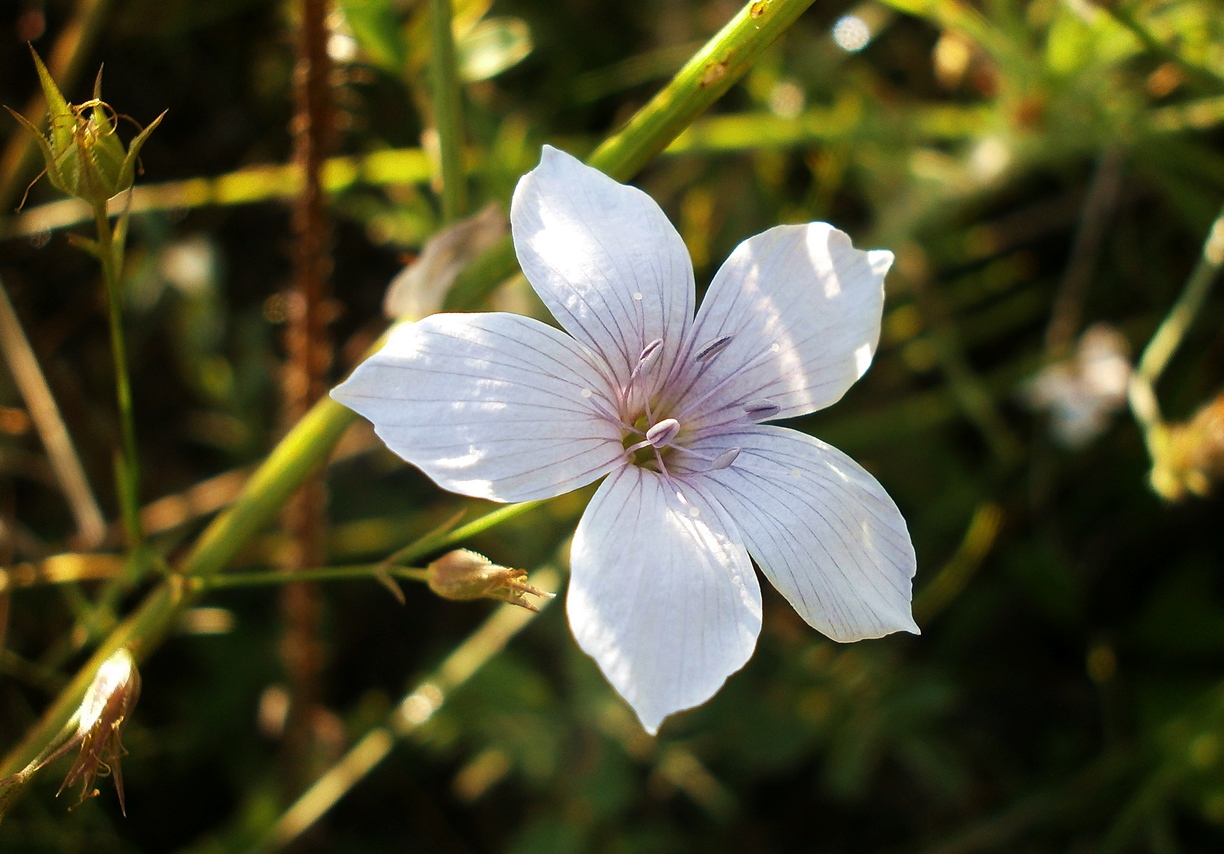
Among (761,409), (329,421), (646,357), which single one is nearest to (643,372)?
(646,357)

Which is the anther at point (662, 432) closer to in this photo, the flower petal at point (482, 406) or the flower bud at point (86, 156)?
the flower petal at point (482, 406)

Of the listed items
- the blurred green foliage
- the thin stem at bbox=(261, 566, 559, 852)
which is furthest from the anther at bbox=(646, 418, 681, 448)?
the blurred green foliage

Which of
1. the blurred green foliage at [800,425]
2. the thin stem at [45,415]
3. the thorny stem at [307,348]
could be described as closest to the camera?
the thorny stem at [307,348]

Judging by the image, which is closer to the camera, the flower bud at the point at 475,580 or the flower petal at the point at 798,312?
the flower bud at the point at 475,580

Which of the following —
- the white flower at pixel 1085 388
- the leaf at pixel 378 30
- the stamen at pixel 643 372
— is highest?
the leaf at pixel 378 30

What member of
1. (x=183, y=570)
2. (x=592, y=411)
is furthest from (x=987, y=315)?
(x=183, y=570)

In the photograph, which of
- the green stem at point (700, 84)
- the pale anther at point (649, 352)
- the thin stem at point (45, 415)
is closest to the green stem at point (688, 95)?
the green stem at point (700, 84)

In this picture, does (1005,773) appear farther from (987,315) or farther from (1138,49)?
(1138,49)
